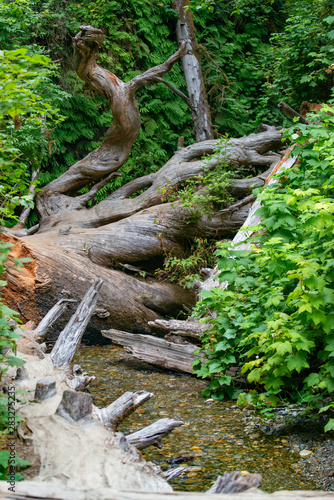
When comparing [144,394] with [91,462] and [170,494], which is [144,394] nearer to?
[91,462]

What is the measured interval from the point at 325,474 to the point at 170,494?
1.69 m

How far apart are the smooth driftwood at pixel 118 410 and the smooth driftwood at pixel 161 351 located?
75.8 inches

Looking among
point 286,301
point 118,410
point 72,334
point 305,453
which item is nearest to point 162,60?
point 72,334

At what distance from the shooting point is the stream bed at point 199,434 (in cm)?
290

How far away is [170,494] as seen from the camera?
5.16ft

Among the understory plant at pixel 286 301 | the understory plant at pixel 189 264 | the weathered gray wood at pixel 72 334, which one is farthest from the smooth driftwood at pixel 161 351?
the understory plant at pixel 189 264

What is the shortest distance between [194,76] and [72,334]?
27.2ft

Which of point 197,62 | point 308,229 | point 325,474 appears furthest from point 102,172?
point 325,474

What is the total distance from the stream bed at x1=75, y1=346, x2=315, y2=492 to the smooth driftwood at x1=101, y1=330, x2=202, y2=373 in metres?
0.14

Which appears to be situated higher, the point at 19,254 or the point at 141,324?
the point at 19,254

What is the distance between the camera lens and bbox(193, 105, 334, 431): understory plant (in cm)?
329

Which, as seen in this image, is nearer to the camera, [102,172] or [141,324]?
[141,324]

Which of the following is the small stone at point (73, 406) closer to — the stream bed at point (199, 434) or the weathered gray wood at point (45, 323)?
the stream bed at point (199, 434)

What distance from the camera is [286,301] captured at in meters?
3.48
